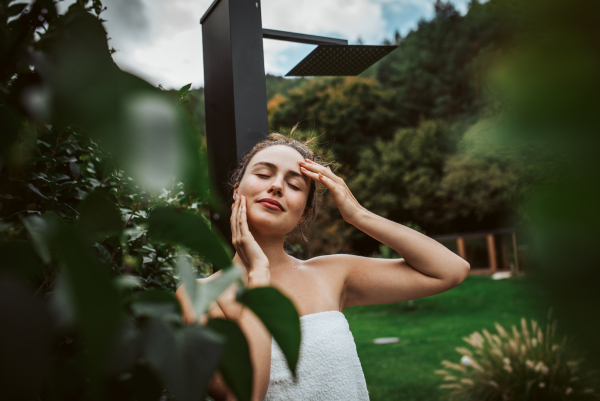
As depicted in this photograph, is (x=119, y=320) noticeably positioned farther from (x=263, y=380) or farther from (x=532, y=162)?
(x=263, y=380)

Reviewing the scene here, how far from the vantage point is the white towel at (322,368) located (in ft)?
4.28

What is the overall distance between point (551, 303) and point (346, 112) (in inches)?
689

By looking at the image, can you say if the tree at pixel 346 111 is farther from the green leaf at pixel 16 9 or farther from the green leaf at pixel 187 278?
the green leaf at pixel 187 278

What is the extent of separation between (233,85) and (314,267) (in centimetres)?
74

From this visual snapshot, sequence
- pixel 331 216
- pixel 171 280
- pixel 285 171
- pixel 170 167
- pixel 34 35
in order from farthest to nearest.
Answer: pixel 331 216 < pixel 171 280 < pixel 285 171 < pixel 34 35 < pixel 170 167

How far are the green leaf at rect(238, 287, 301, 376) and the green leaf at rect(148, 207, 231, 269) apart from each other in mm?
25

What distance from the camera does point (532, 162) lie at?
18cm

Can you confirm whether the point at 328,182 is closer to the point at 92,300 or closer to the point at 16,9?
the point at 16,9

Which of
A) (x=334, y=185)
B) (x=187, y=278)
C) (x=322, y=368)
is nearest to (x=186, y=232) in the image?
(x=187, y=278)

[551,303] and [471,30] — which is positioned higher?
[471,30]

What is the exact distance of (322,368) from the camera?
4.54 ft

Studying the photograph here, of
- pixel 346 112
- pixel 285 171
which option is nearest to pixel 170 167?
pixel 285 171

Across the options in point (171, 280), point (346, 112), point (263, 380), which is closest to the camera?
point (263, 380)

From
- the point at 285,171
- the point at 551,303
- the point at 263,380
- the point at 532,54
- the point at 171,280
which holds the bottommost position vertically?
the point at 263,380
